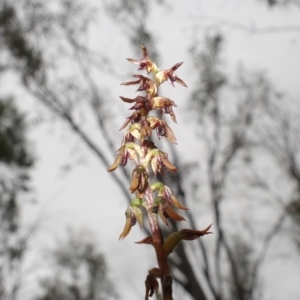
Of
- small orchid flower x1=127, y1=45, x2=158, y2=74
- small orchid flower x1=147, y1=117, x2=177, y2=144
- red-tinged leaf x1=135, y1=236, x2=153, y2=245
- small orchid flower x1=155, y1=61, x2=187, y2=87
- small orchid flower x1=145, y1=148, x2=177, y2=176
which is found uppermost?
small orchid flower x1=127, y1=45, x2=158, y2=74

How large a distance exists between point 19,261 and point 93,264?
18.0 metres

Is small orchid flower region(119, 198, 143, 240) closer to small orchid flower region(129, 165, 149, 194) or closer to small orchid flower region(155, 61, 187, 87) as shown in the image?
small orchid flower region(129, 165, 149, 194)

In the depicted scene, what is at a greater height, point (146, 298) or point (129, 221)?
point (129, 221)

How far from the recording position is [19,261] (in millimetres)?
18875

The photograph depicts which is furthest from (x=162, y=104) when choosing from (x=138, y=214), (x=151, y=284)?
(x=151, y=284)

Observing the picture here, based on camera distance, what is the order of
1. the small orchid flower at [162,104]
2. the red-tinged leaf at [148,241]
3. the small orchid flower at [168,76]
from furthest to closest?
the small orchid flower at [168,76] → the small orchid flower at [162,104] → the red-tinged leaf at [148,241]

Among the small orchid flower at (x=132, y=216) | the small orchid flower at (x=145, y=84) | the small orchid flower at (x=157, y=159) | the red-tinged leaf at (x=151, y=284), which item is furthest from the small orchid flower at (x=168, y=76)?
the red-tinged leaf at (x=151, y=284)

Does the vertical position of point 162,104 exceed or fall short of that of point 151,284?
it exceeds it

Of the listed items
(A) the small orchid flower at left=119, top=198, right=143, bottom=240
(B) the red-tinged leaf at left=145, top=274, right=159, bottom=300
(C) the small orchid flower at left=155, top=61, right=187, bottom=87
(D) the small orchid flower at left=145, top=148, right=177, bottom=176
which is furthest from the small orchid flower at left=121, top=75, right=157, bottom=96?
(B) the red-tinged leaf at left=145, top=274, right=159, bottom=300

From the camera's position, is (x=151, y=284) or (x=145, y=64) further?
(x=145, y=64)

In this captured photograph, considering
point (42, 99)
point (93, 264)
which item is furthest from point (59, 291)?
A: point (42, 99)

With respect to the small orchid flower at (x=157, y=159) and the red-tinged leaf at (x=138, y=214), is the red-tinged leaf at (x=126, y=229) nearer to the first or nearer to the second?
the red-tinged leaf at (x=138, y=214)

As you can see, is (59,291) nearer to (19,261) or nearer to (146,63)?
(19,261)

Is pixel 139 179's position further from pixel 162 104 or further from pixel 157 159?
pixel 162 104
